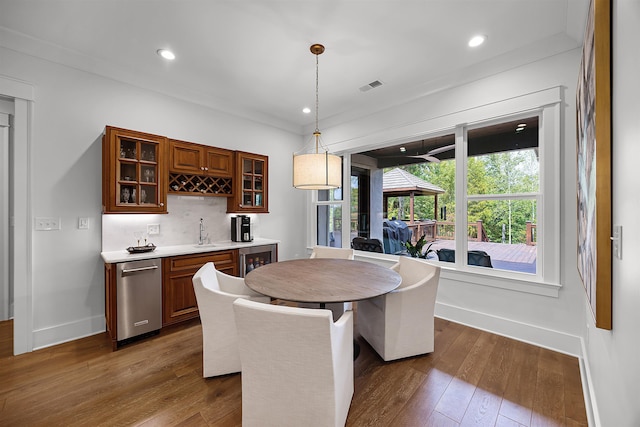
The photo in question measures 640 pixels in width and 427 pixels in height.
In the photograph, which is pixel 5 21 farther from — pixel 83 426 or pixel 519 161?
pixel 519 161

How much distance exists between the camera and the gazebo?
3.40 m

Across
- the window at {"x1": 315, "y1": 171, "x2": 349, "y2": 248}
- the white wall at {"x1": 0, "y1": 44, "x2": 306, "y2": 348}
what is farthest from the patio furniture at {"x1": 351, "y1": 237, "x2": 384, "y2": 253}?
the white wall at {"x1": 0, "y1": 44, "x2": 306, "y2": 348}

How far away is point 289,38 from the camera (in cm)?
241

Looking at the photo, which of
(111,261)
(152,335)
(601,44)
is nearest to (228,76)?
(111,261)

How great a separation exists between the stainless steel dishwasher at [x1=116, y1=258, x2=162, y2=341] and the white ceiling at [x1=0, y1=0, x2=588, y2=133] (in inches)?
80.6

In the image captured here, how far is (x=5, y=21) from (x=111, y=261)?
2.13 metres

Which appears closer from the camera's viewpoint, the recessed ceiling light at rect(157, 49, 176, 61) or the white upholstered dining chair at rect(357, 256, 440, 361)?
the white upholstered dining chair at rect(357, 256, 440, 361)

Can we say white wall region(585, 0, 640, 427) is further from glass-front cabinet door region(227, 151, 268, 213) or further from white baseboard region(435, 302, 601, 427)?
glass-front cabinet door region(227, 151, 268, 213)

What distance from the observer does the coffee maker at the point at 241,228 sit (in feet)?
12.3

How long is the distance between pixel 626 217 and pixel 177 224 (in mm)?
3776

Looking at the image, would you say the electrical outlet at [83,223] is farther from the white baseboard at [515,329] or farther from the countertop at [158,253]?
the white baseboard at [515,329]

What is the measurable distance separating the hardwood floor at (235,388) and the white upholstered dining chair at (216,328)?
0.10m

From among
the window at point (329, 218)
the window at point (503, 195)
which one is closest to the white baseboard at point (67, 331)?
the window at point (329, 218)

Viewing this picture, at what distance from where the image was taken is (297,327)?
128 centimetres
